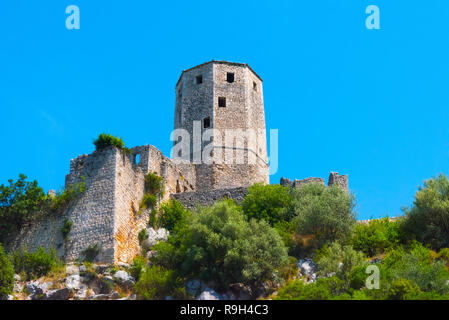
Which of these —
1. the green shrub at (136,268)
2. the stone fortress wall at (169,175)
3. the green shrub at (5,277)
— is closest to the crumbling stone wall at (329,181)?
the stone fortress wall at (169,175)

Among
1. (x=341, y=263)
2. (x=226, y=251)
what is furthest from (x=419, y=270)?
(x=226, y=251)

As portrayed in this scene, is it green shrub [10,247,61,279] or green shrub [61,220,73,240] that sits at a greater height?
green shrub [61,220,73,240]

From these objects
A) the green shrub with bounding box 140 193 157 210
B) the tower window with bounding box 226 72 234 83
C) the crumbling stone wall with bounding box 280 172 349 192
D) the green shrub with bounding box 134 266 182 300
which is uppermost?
the tower window with bounding box 226 72 234 83

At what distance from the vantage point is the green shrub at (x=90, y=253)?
2494 centimetres

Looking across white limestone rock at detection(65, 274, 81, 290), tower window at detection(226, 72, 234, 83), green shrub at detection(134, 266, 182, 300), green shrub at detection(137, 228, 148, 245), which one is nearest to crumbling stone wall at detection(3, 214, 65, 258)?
white limestone rock at detection(65, 274, 81, 290)

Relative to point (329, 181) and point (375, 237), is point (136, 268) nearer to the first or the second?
point (375, 237)

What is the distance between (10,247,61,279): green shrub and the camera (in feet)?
79.2

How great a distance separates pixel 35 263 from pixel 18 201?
3.92 metres

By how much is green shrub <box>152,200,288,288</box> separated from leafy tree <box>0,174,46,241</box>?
19.7 feet

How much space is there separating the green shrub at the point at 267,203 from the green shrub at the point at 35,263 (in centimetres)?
842

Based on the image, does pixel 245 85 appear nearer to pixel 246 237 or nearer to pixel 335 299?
pixel 246 237

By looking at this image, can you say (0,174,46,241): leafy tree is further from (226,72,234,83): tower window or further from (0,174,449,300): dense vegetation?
(226,72,234,83): tower window

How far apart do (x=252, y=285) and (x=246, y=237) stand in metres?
1.88

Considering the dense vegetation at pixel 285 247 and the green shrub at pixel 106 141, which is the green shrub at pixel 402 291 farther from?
the green shrub at pixel 106 141
